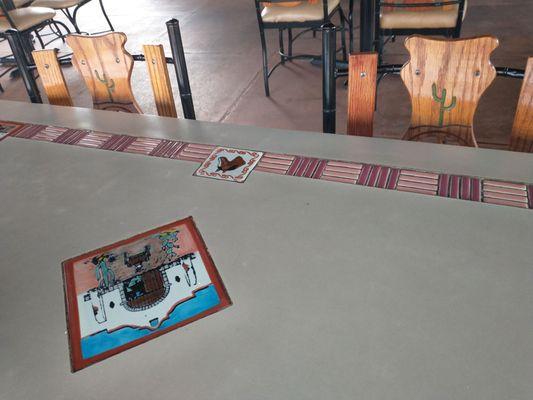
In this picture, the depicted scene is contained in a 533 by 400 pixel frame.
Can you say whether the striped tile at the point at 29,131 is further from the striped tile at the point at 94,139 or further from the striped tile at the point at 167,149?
the striped tile at the point at 167,149

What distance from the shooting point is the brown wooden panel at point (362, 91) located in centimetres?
140

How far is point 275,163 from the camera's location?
4.20 ft

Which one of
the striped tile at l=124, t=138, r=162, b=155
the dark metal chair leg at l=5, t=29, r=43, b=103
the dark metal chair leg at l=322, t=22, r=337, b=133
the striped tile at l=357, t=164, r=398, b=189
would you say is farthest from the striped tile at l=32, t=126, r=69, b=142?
the striped tile at l=357, t=164, r=398, b=189

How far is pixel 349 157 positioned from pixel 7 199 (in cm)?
91

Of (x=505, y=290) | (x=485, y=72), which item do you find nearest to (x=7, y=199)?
(x=505, y=290)

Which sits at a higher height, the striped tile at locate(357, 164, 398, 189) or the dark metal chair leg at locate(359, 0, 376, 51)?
the striped tile at locate(357, 164, 398, 189)

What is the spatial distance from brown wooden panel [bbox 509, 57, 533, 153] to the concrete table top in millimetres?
213

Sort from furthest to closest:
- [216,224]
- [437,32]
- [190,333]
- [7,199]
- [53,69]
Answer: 1. [437,32]
2. [53,69]
3. [7,199]
4. [216,224]
5. [190,333]

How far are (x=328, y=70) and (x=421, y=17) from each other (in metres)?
1.58

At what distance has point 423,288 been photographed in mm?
891

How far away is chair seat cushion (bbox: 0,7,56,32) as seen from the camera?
11.2 feet

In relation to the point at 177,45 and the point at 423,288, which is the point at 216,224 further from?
the point at 177,45

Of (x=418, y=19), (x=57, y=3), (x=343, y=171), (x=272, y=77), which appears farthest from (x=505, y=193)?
(x=57, y=3)

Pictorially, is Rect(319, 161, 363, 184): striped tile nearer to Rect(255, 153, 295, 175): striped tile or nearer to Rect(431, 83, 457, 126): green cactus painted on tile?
Rect(255, 153, 295, 175): striped tile
